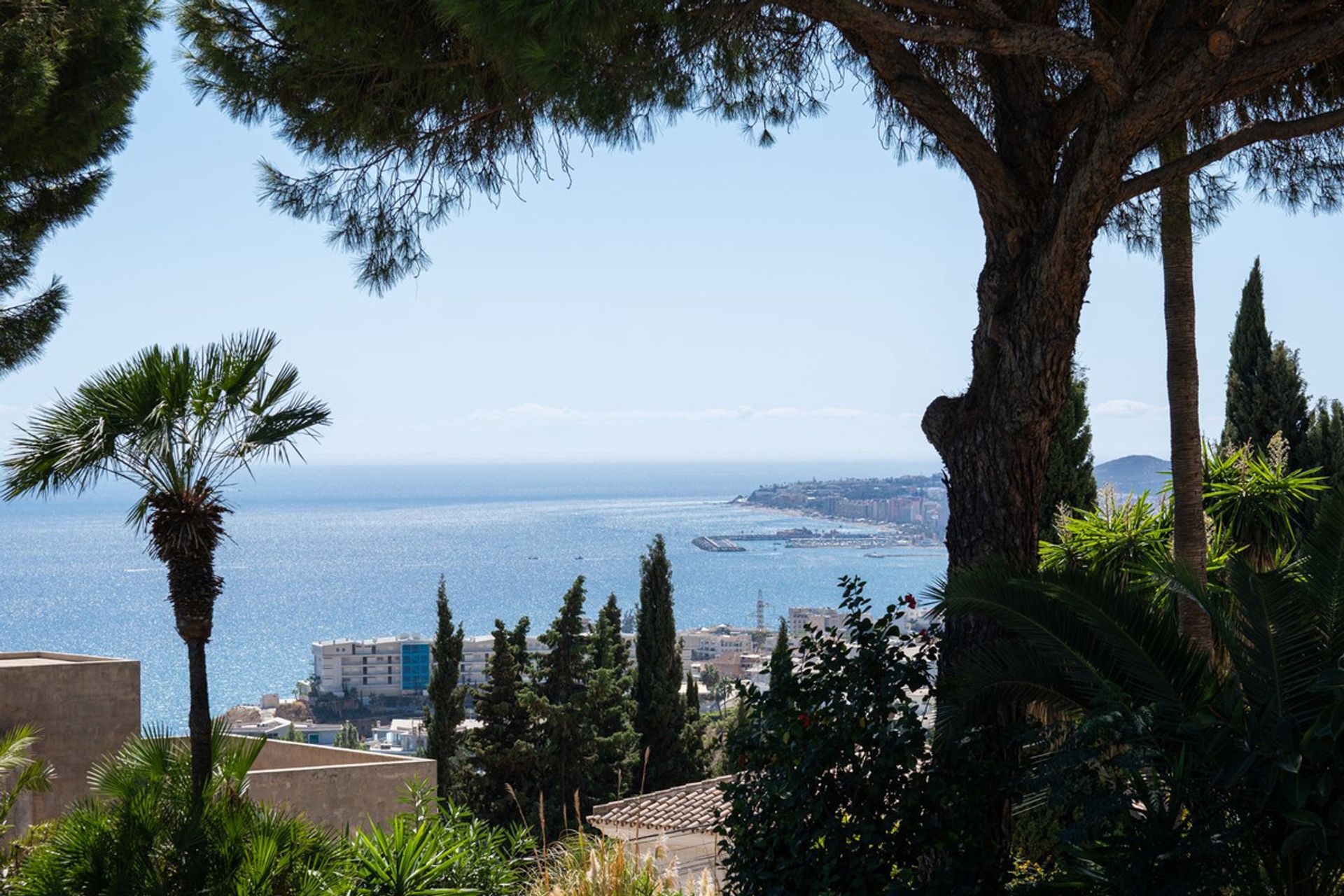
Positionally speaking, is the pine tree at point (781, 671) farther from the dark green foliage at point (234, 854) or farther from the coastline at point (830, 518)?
the coastline at point (830, 518)

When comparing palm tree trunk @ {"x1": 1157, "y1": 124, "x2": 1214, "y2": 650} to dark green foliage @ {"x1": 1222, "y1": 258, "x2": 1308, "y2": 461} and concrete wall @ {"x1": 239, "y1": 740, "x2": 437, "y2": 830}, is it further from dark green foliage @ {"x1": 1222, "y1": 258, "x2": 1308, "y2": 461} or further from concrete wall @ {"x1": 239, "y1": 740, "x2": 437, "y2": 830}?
concrete wall @ {"x1": 239, "y1": 740, "x2": 437, "y2": 830}

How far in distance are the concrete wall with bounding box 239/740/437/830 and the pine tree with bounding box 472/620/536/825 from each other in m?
8.64

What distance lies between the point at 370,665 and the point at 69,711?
133 feet

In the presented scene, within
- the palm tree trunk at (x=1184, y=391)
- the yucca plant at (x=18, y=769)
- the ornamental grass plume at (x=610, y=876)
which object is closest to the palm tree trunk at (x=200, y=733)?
the yucca plant at (x=18, y=769)

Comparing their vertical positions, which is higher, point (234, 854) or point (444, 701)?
point (234, 854)

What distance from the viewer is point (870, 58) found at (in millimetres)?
4738

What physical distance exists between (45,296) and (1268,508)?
8018 millimetres

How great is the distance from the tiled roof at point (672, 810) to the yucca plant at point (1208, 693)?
21.1ft

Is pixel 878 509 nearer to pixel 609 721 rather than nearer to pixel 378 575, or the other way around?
pixel 378 575

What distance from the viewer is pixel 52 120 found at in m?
7.40

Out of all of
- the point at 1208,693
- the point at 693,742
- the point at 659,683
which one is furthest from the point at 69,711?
the point at 693,742

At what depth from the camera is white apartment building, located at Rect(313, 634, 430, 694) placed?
46938 millimetres

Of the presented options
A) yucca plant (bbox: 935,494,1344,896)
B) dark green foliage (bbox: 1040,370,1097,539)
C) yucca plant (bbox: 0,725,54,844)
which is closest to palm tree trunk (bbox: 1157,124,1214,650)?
yucca plant (bbox: 935,494,1344,896)

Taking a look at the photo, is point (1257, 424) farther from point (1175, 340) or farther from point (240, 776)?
point (240, 776)
